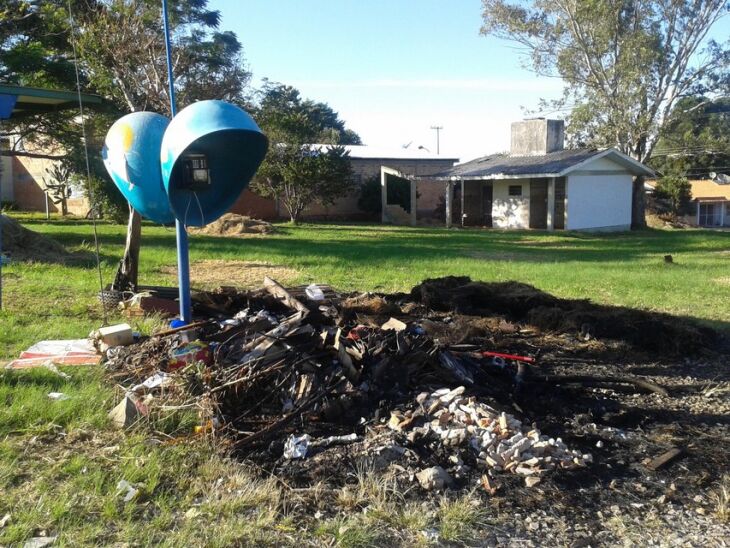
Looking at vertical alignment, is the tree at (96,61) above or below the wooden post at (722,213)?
above

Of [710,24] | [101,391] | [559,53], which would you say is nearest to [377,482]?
[101,391]

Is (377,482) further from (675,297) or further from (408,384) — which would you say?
(675,297)

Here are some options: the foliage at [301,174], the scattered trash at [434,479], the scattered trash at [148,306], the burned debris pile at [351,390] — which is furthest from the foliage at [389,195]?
the scattered trash at [434,479]

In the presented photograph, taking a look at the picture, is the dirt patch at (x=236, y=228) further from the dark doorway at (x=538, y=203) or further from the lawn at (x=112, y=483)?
the dark doorway at (x=538, y=203)

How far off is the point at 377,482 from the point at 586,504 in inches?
48.6

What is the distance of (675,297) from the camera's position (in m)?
11.6

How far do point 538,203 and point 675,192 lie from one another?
12.9 metres

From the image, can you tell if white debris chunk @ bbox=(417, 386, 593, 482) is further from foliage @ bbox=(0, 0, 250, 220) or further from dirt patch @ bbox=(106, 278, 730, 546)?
foliage @ bbox=(0, 0, 250, 220)

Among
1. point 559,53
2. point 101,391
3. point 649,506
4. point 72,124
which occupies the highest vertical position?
point 559,53

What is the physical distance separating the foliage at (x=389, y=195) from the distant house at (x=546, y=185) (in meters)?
3.24

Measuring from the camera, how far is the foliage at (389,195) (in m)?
37.9

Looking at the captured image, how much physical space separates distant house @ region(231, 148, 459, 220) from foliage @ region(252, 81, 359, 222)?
9.18 feet

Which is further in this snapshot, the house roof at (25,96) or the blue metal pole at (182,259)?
the house roof at (25,96)

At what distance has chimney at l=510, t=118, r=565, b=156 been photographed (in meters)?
35.2
